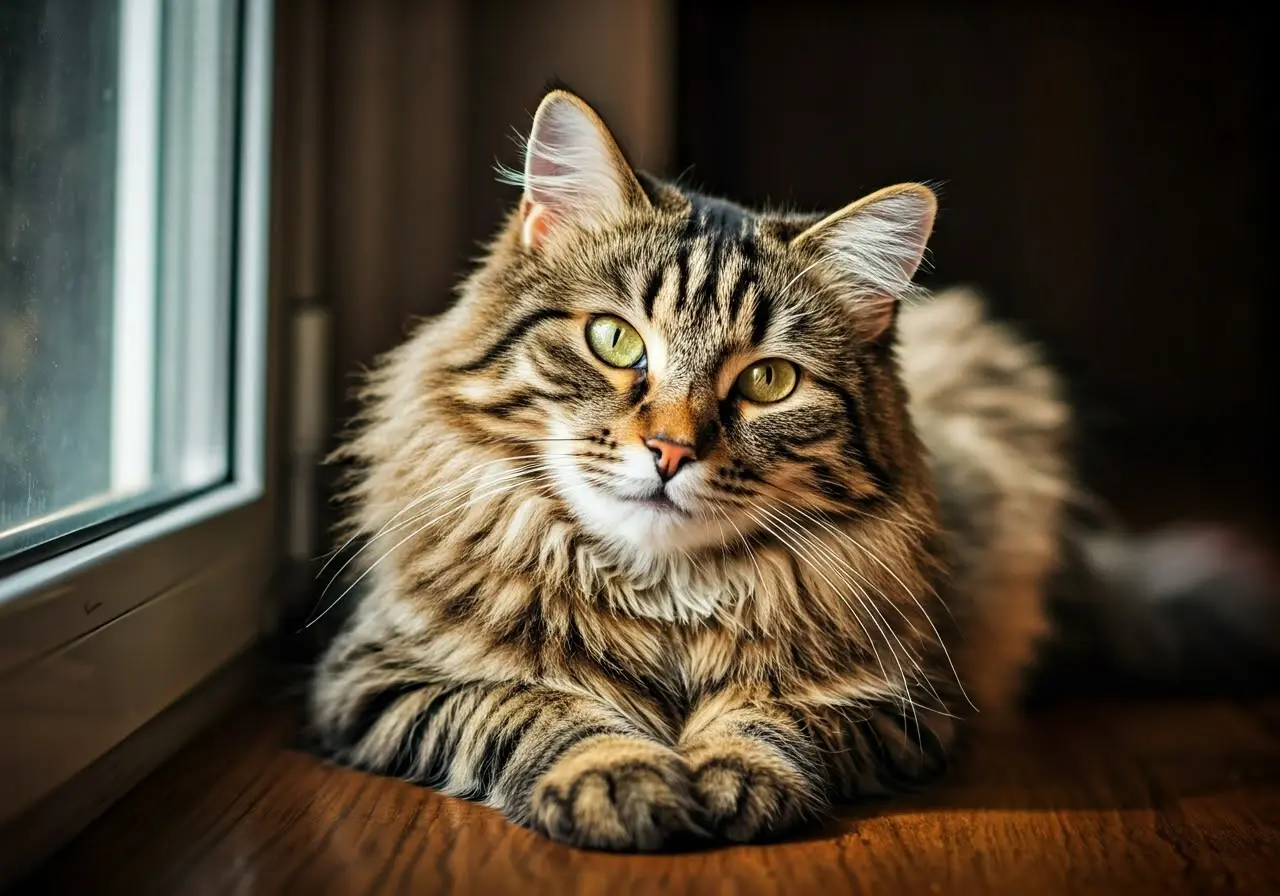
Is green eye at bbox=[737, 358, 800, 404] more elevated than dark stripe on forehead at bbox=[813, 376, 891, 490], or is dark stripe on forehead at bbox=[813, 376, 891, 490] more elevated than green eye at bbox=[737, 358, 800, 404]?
green eye at bbox=[737, 358, 800, 404]

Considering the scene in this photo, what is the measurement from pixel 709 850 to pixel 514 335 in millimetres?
531

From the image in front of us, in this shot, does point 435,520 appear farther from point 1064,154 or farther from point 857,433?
point 1064,154

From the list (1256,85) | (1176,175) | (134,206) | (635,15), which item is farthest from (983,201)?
(134,206)

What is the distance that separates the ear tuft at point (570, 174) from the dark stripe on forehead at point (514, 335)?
92 millimetres

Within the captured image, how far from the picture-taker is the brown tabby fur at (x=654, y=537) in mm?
1108

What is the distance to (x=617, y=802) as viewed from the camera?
940 mm

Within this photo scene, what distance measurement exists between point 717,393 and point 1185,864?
562 mm

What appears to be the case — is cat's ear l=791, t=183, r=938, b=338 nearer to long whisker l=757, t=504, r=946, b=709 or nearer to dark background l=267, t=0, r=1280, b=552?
long whisker l=757, t=504, r=946, b=709

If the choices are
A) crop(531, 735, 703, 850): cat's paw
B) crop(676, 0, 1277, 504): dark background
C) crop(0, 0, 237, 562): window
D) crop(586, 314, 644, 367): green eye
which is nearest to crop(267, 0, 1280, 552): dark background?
crop(676, 0, 1277, 504): dark background

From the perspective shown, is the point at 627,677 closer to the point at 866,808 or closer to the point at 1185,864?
the point at 866,808

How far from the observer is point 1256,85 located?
9.22 feet

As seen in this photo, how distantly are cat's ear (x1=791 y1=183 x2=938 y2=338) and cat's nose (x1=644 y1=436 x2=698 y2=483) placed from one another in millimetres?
289

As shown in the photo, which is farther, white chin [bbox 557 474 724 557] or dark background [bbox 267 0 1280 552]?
dark background [bbox 267 0 1280 552]

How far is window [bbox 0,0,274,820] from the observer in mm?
978
